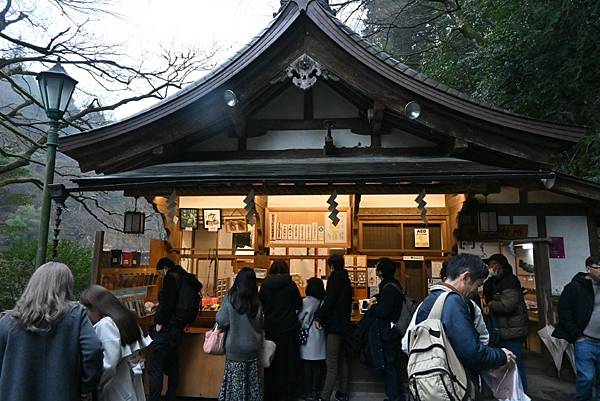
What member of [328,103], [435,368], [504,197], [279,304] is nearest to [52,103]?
[328,103]

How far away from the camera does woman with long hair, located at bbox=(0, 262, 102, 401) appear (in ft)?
8.46

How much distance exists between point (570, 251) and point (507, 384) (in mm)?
4684

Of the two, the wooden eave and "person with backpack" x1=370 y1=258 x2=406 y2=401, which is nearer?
"person with backpack" x1=370 y1=258 x2=406 y2=401

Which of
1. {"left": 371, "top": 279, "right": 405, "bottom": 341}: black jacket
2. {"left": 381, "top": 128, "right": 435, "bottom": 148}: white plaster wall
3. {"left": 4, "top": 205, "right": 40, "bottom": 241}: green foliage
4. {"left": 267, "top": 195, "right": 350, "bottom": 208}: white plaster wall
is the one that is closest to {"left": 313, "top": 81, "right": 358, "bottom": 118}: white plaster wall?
{"left": 381, "top": 128, "right": 435, "bottom": 148}: white plaster wall

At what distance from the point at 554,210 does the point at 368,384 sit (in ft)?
14.0

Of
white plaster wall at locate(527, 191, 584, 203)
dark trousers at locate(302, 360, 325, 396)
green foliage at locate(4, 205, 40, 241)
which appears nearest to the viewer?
dark trousers at locate(302, 360, 325, 396)

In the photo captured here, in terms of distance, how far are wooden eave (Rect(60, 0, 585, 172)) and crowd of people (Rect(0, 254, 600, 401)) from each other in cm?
184

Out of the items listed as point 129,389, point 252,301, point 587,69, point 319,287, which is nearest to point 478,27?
point 587,69

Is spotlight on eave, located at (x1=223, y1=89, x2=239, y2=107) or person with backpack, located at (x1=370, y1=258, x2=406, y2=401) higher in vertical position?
spotlight on eave, located at (x1=223, y1=89, x2=239, y2=107)

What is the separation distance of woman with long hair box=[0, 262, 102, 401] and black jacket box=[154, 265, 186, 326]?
287 centimetres

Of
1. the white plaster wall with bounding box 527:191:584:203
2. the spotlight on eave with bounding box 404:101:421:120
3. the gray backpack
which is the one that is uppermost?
the spotlight on eave with bounding box 404:101:421:120

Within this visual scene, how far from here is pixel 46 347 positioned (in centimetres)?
262

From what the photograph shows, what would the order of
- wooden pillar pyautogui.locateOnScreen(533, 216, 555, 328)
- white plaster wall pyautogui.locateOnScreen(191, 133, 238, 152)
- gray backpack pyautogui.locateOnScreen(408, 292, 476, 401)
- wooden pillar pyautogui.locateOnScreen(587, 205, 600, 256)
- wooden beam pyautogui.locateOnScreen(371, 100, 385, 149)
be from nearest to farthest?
gray backpack pyautogui.locateOnScreen(408, 292, 476, 401) < wooden beam pyautogui.locateOnScreen(371, 100, 385, 149) < wooden pillar pyautogui.locateOnScreen(533, 216, 555, 328) < wooden pillar pyautogui.locateOnScreen(587, 205, 600, 256) < white plaster wall pyautogui.locateOnScreen(191, 133, 238, 152)

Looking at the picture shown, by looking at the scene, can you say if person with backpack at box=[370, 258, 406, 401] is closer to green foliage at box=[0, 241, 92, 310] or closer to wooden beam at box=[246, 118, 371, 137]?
wooden beam at box=[246, 118, 371, 137]
